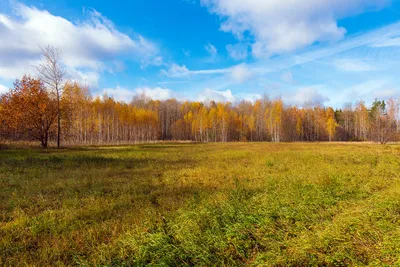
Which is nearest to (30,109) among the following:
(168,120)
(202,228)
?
(202,228)

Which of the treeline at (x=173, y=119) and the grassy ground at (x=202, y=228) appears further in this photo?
the treeline at (x=173, y=119)

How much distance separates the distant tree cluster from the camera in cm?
2583

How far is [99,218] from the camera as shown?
555cm

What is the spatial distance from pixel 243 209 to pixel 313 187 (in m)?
3.63

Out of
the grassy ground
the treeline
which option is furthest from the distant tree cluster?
the grassy ground

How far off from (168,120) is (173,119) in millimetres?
3022

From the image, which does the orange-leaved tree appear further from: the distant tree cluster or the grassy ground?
the grassy ground

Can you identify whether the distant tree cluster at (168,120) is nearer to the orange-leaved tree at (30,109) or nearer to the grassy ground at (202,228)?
the orange-leaved tree at (30,109)

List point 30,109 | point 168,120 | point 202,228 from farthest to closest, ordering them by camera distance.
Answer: point 168,120 → point 30,109 → point 202,228

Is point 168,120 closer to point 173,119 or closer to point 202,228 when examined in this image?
point 173,119

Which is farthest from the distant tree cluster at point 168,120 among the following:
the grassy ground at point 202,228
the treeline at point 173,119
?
the grassy ground at point 202,228

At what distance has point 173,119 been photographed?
95.1 m

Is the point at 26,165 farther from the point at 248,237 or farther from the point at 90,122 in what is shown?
the point at 90,122

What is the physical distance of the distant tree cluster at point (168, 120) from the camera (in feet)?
84.7
